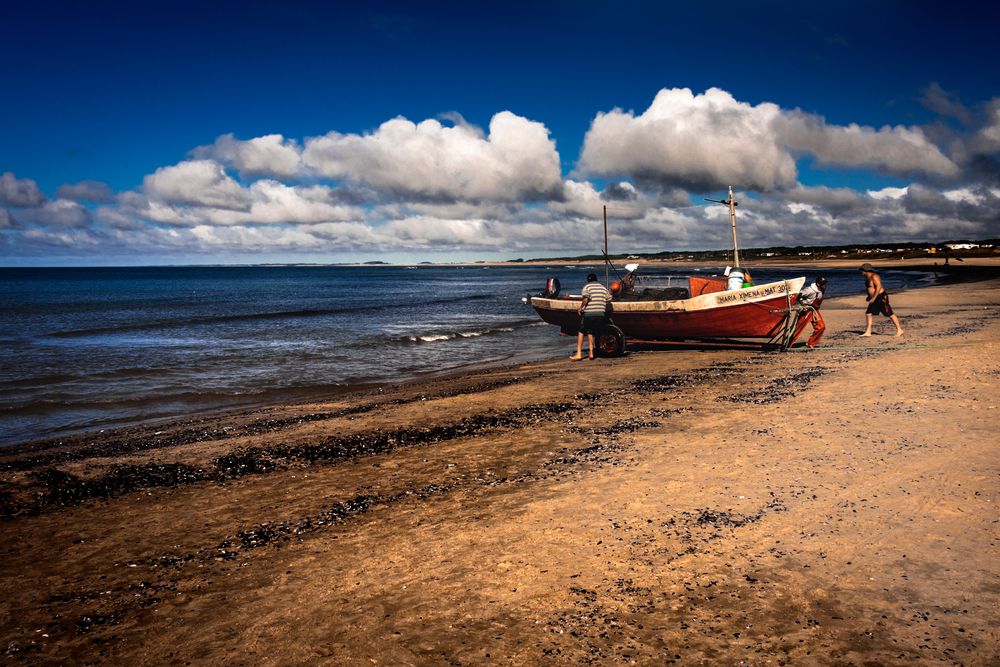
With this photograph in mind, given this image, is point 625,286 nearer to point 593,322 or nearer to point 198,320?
point 593,322

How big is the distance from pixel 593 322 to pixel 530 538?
511 inches

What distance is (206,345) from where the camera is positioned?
26.8 metres

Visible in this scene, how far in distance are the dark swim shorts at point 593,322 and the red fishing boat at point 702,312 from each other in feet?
4.91

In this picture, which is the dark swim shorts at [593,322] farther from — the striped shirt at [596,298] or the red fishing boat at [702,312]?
the red fishing boat at [702,312]

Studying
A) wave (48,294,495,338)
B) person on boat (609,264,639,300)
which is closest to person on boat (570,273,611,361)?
person on boat (609,264,639,300)

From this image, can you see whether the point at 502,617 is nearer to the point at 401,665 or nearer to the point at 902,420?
the point at 401,665

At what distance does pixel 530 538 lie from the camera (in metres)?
5.55

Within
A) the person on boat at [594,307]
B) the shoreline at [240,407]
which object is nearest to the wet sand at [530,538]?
the shoreline at [240,407]

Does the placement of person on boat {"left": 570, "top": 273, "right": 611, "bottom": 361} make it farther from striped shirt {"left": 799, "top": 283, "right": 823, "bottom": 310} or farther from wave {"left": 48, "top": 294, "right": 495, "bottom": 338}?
wave {"left": 48, "top": 294, "right": 495, "bottom": 338}

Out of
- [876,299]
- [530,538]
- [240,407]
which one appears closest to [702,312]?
[876,299]

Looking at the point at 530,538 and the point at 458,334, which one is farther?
the point at 458,334

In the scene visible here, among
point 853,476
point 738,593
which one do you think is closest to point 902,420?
point 853,476

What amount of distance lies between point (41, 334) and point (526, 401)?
111 feet

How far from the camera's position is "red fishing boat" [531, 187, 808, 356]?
18.1 meters
